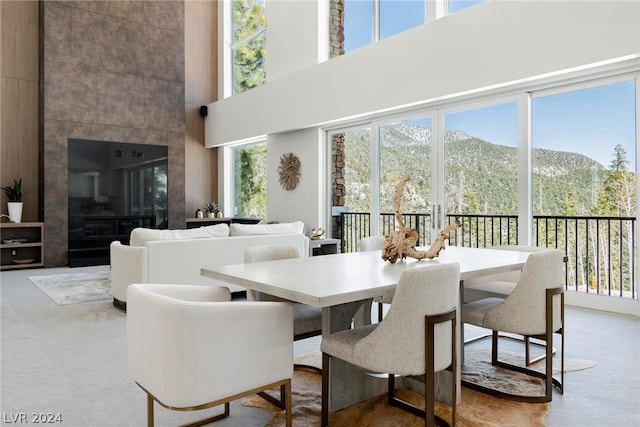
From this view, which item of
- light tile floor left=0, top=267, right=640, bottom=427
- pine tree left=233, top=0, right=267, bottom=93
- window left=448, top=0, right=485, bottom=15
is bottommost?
light tile floor left=0, top=267, right=640, bottom=427

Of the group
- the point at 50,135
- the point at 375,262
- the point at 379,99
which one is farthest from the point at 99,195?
the point at 375,262

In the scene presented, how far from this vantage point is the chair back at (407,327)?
1.79 m

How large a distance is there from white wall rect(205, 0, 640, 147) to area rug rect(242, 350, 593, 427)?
2.99 meters

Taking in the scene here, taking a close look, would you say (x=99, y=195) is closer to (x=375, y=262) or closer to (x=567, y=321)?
(x=375, y=262)

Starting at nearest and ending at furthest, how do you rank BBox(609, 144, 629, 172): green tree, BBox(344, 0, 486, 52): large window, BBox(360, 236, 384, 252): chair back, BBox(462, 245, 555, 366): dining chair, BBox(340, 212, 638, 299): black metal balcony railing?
BBox(462, 245, 555, 366): dining chair < BBox(360, 236, 384, 252): chair back < BBox(609, 144, 629, 172): green tree < BBox(340, 212, 638, 299): black metal balcony railing < BBox(344, 0, 486, 52): large window

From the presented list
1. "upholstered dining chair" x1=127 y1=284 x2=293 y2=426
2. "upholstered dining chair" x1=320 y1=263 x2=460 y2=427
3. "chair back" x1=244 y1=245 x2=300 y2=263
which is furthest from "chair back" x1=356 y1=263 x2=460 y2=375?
"chair back" x1=244 y1=245 x2=300 y2=263

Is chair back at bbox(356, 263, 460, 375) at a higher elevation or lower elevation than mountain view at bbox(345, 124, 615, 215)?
lower

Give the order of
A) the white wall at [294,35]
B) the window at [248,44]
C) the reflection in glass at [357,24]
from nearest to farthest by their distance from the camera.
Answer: the reflection in glass at [357,24]
the white wall at [294,35]
the window at [248,44]

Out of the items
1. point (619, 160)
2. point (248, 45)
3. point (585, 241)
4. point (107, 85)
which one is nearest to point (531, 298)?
point (619, 160)

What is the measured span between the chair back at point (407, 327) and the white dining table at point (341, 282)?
125mm

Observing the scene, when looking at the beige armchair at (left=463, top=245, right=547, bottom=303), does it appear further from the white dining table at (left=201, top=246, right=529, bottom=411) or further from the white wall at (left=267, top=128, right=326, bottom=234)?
the white wall at (left=267, top=128, right=326, bottom=234)

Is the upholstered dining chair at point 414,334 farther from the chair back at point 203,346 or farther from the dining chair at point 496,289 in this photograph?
the dining chair at point 496,289

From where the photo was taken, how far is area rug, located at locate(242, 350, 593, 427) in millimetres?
2131

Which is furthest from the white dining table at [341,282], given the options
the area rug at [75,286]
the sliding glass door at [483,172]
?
the area rug at [75,286]
